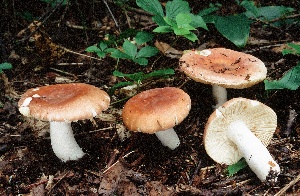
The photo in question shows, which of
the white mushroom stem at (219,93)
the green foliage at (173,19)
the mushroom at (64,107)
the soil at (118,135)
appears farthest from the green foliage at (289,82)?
the mushroom at (64,107)

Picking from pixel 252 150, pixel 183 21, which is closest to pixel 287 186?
pixel 252 150

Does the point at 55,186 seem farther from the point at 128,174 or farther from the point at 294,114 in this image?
the point at 294,114

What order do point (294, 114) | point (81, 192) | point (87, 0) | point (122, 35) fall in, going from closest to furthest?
point (81, 192), point (294, 114), point (122, 35), point (87, 0)

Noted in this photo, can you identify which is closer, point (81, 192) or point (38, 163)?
point (81, 192)

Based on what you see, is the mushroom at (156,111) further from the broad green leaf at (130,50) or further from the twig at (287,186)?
the twig at (287,186)

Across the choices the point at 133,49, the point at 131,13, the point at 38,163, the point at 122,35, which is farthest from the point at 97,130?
the point at 131,13

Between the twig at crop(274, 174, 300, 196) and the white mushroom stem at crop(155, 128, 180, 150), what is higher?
the white mushroom stem at crop(155, 128, 180, 150)

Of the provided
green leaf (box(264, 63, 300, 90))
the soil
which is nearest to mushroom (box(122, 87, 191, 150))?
the soil

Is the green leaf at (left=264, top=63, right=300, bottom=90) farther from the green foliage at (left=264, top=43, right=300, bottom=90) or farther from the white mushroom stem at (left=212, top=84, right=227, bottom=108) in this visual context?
the white mushroom stem at (left=212, top=84, right=227, bottom=108)
